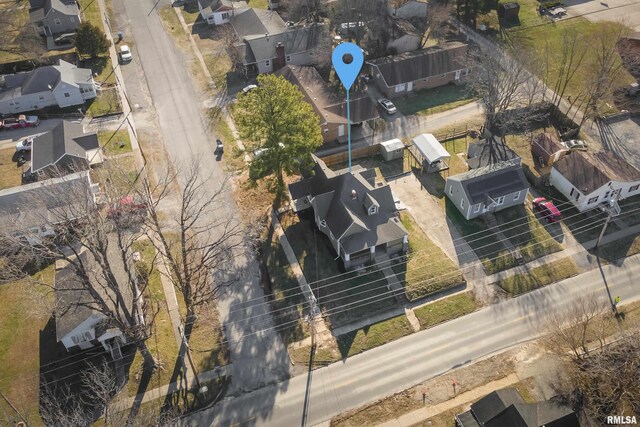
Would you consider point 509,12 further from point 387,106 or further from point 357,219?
point 357,219

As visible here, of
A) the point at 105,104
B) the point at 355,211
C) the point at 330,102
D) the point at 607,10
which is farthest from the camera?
the point at 607,10

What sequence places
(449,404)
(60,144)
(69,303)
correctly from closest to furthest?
(449,404), (69,303), (60,144)

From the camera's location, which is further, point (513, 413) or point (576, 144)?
point (576, 144)

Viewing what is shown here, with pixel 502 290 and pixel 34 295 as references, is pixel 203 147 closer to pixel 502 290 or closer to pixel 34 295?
pixel 34 295

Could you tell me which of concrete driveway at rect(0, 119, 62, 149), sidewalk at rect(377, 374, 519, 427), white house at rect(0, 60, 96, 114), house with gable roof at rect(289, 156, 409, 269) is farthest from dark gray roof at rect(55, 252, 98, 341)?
white house at rect(0, 60, 96, 114)

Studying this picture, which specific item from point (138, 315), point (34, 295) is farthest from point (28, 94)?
point (138, 315)

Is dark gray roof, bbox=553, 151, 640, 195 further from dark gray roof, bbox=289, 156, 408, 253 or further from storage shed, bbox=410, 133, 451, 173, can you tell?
dark gray roof, bbox=289, 156, 408, 253

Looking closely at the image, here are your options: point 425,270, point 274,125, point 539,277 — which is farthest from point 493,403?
point 274,125
